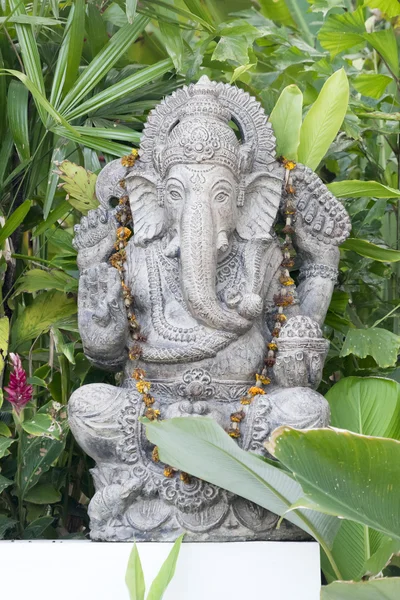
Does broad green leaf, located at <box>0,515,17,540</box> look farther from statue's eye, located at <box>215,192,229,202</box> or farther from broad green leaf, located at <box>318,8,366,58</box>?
broad green leaf, located at <box>318,8,366,58</box>

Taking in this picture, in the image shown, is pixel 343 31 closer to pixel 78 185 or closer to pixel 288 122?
pixel 288 122

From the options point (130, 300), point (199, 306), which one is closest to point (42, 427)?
point (130, 300)

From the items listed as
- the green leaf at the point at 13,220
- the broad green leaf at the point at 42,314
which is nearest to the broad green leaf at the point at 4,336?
the broad green leaf at the point at 42,314

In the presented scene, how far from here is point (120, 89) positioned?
303 centimetres

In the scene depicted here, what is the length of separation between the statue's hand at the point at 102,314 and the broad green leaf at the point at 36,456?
467 millimetres

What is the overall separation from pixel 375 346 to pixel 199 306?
66cm

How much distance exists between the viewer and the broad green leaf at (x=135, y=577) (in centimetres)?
200

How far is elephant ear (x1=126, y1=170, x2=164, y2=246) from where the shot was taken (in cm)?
257

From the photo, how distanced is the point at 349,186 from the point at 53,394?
1152 millimetres

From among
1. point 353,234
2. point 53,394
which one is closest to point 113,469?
point 53,394

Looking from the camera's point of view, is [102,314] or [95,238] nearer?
[102,314]

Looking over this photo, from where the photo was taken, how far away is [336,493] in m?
1.93

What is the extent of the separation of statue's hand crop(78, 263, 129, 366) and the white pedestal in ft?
1.63

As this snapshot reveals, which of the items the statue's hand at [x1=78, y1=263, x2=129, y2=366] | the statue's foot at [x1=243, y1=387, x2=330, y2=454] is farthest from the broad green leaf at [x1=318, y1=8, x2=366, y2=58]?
the statue's foot at [x1=243, y1=387, x2=330, y2=454]
